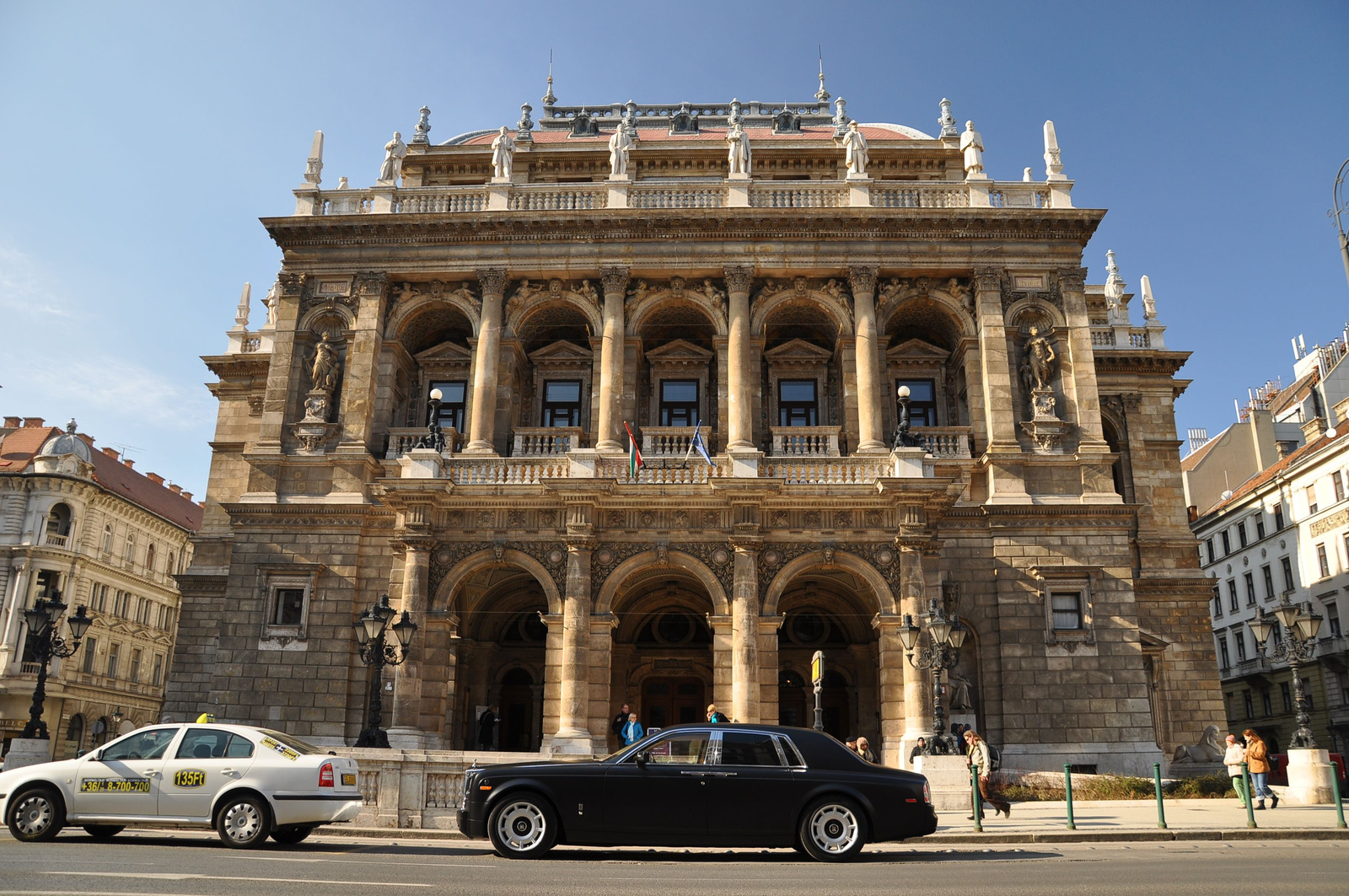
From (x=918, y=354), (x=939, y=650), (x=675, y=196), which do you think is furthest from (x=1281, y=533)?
(x=939, y=650)

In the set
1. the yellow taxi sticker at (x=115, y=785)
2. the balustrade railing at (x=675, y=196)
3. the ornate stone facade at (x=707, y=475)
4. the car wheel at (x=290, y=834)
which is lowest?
the car wheel at (x=290, y=834)

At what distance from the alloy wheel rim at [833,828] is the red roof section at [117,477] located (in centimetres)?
5183

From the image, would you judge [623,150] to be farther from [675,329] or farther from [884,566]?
[884,566]

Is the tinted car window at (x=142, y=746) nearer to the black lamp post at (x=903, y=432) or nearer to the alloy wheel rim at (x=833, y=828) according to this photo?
the alloy wheel rim at (x=833, y=828)

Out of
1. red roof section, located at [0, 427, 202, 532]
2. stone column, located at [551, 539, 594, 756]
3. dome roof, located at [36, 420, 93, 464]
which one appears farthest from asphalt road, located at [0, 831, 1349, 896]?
red roof section, located at [0, 427, 202, 532]

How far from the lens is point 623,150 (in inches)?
1319

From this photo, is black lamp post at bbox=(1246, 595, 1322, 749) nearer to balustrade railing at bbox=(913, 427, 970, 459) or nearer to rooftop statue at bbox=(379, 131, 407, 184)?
balustrade railing at bbox=(913, 427, 970, 459)

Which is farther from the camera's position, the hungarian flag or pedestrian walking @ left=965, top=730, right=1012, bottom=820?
the hungarian flag

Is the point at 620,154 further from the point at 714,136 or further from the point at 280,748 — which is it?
the point at 280,748

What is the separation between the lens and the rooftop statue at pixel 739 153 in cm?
3328

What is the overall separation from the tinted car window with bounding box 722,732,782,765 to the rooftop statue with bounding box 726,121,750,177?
23952 millimetres

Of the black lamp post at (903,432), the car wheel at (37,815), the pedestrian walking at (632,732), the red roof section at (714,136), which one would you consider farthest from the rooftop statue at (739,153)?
the car wheel at (37,815)

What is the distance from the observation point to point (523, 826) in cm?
1234

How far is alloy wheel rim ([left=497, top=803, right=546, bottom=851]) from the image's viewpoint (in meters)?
12.3
